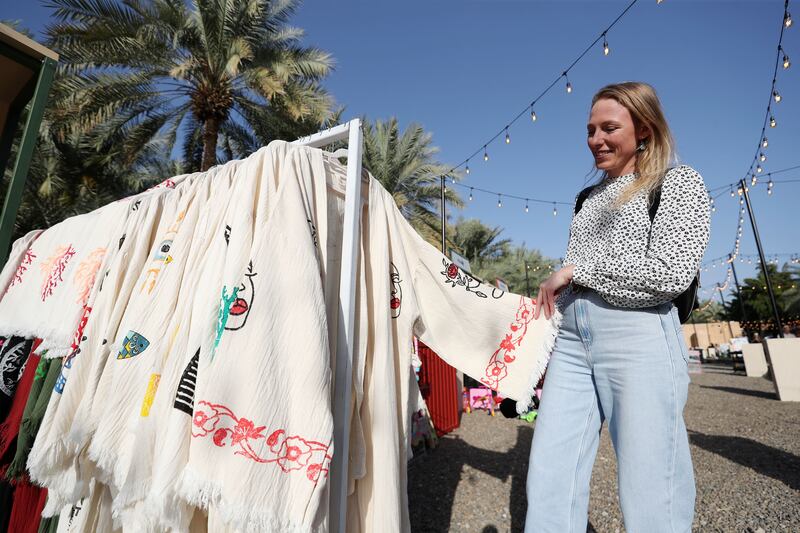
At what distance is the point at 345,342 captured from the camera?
1321 millimetres

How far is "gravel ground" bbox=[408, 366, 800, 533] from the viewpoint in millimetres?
2711

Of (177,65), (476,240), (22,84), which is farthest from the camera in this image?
(476,240)

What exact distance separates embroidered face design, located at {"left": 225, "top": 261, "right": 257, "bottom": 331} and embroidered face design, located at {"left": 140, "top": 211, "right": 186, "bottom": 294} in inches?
20.5

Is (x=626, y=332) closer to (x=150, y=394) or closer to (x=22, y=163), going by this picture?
(x=150, y=394)

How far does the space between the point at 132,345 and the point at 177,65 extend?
9114 mm

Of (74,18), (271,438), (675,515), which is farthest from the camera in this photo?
(74,18)

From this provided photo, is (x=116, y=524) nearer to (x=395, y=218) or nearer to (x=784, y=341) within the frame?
(x=395, y=218)

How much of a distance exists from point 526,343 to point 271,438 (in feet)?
3.05

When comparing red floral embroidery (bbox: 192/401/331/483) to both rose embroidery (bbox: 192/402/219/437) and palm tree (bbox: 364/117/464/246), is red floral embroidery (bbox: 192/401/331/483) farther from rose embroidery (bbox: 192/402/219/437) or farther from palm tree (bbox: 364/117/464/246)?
palm tree (bbox: 364/117/464/246)

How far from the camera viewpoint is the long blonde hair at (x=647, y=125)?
133cm

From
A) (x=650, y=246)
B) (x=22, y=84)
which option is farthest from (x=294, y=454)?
(x=22, y=84)

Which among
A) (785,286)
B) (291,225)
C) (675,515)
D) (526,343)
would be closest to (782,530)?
(675,515)

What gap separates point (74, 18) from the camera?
727 centimetres

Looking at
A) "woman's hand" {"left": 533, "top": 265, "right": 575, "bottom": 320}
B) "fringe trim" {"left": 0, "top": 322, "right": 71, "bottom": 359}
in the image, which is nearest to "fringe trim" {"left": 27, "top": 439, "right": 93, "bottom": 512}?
"fringe trim" {"left": 0, "top": 322, "right": 71, "bottom": 359}
